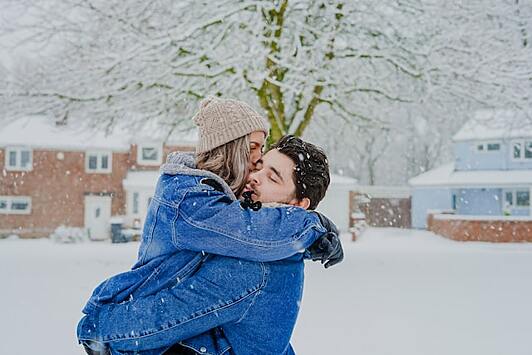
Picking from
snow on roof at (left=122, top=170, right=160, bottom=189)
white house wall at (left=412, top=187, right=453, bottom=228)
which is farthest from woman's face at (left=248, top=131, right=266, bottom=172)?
white house wall at (left=412, top=187, right=453, bottom=228)

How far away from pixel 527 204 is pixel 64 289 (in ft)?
84.4

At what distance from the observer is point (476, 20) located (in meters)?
11.1

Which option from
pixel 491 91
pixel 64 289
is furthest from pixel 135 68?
pixel 491 91

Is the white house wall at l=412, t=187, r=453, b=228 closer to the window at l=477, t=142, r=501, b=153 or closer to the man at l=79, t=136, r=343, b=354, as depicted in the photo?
the window at l=477, t=142, r=501, b=153

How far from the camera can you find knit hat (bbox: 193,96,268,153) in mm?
2014

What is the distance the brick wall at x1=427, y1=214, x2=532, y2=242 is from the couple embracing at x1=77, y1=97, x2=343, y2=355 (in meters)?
21.8

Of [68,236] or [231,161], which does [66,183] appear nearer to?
[68,236]

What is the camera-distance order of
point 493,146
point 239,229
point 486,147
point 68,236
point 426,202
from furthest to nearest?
point 426,202 < point 486,147 < point 493,146 < point 68,236 < point 239,229

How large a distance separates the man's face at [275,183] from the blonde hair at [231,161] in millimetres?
46

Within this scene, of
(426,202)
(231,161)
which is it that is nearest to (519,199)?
(426,202)

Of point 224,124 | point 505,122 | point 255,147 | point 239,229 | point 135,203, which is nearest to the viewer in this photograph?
point 239,229

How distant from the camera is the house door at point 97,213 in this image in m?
29.3

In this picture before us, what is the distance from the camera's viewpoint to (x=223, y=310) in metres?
1.79

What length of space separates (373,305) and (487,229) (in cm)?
1536
